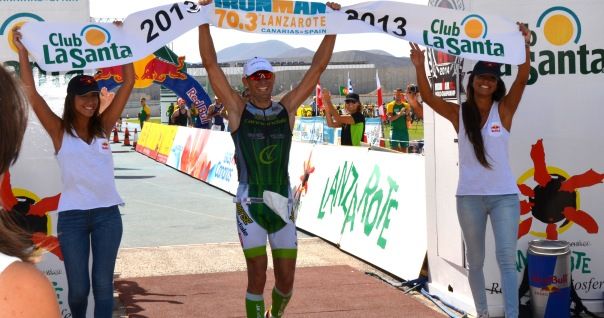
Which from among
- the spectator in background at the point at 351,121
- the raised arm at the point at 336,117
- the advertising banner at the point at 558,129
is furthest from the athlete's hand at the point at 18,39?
the spectator in background at the point at 351,121

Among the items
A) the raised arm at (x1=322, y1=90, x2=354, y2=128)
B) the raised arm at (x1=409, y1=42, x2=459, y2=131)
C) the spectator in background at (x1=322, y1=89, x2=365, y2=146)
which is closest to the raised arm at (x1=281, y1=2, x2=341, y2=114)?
the raised arm at (x1=409, y1=42, x2=459, y2=131)

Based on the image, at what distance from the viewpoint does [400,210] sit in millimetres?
8992

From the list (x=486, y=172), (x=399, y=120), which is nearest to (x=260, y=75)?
(x=486, y=172)

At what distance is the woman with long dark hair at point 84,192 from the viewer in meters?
5.46

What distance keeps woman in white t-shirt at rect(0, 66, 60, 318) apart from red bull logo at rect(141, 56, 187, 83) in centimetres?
2848

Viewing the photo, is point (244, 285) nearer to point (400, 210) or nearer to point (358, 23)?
point (400, 210)

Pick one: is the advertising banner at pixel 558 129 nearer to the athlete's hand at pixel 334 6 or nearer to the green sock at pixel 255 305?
the athlete's hand at pixel 334 6

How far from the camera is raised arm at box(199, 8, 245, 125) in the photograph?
5.66 meters

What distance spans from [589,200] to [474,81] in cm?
184

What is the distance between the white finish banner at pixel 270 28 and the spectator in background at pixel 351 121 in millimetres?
5398

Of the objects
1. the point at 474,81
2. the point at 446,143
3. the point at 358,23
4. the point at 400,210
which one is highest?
the point at 358,23

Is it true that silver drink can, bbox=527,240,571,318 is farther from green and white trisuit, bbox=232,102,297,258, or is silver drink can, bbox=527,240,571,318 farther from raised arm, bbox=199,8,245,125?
raised arm, bbox=199,8,245,125

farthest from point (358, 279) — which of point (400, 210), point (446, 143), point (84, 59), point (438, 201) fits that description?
point (84, 59)

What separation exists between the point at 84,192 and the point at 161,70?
25444 millimetres
